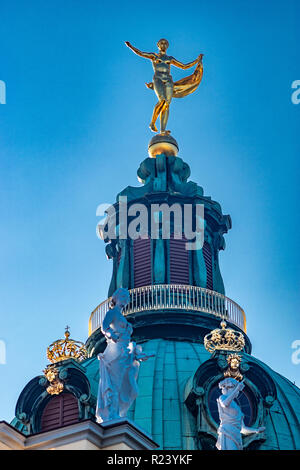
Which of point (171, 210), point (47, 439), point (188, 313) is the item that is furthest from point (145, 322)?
point (47, 439)

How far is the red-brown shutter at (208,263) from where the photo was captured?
5512 cm

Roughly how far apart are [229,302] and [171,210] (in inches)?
154

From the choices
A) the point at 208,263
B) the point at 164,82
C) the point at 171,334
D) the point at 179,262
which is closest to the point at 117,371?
the point at 171,334

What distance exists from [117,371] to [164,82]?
24963 millimetres

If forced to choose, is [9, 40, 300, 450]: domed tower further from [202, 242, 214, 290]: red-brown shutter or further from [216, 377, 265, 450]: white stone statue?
[216, 377, 265, 450]: white stone statue

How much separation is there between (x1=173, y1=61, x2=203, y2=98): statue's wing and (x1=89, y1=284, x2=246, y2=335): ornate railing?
31.9ft

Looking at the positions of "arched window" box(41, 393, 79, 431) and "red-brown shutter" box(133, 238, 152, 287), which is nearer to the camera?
"arched window" box(41, 393, 79, 431)

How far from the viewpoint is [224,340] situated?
48.1 metres

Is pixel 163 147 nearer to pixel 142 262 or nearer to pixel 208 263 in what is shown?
pixel 208 263

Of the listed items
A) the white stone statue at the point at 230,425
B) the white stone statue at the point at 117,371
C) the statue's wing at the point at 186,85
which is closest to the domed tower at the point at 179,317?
the statue's wing at the point at 186,85

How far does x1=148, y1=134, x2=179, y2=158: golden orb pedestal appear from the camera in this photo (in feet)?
191

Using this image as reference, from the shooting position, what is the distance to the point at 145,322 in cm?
5119

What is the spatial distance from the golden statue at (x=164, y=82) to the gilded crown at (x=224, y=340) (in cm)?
1289

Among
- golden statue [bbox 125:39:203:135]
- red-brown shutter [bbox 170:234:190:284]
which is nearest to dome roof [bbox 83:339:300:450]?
red-brown shutter [bbox 170:234:190:284]
